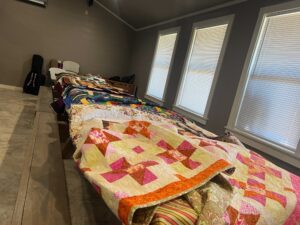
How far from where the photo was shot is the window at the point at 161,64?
14.9ft

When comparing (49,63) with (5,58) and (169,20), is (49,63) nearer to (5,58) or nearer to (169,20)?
(5,58)

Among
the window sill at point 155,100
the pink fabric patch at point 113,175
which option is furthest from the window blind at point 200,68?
the pink fabric patch at point 113,175

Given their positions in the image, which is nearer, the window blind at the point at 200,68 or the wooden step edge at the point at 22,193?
the wooden step edge at the point at 22,193

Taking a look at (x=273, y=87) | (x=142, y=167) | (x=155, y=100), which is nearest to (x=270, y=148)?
(x=273, y=87)

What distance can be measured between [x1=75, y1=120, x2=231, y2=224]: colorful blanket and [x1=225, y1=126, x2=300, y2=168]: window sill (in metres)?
1.68

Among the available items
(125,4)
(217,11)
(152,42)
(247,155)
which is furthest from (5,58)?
(247,155)

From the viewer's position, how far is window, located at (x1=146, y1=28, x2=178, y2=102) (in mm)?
4551

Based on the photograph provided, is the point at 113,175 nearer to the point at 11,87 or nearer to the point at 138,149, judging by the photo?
the point at 138,149

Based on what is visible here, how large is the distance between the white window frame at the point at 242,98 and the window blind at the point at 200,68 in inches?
24.7

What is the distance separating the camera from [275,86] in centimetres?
246

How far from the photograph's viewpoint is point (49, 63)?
18.2 feet

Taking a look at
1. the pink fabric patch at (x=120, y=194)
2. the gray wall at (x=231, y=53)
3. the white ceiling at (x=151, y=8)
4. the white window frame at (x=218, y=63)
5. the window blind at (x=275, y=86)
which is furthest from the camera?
the white ceiling at (x=151, y=8)

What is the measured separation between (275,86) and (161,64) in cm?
273

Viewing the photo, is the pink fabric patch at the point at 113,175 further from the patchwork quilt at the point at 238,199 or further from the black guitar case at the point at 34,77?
the black guitar case at the point at 34,77
